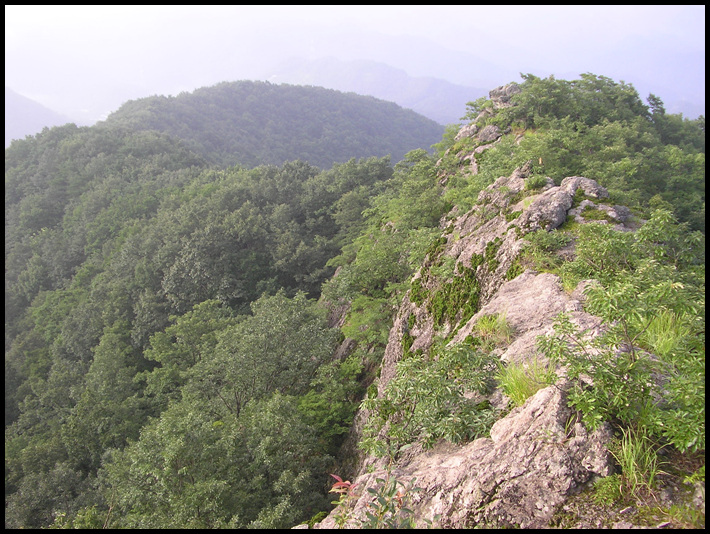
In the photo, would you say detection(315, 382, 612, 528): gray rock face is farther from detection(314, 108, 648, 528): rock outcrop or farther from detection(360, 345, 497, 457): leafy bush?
detection(360, 345, 497, 457): leafy bush

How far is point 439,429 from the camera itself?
5051 mm

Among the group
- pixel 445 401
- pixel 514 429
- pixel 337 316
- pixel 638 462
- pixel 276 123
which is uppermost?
pixel 276 123

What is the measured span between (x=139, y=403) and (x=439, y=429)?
69.6 feet

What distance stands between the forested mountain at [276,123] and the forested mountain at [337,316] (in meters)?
50.5

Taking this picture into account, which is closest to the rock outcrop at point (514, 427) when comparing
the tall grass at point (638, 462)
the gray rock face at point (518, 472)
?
the gray rock face at point (518, 472)

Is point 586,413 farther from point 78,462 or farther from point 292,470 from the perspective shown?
point 78,462

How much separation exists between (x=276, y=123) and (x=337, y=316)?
396ft

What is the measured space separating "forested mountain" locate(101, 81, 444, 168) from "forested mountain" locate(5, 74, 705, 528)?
166ft

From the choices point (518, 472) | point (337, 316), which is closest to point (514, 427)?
point (518, 472)

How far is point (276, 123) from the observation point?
12900cm

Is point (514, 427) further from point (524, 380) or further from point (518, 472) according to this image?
point (524, 380)

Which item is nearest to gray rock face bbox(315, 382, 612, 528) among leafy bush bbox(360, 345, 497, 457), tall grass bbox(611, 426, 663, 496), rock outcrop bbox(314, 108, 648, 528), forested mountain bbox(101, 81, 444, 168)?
rock outcrop bbox(314, 108, 648, 528)

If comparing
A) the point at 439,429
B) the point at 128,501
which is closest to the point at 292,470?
the point at 128,501

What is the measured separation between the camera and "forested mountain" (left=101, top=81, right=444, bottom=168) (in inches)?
3952
